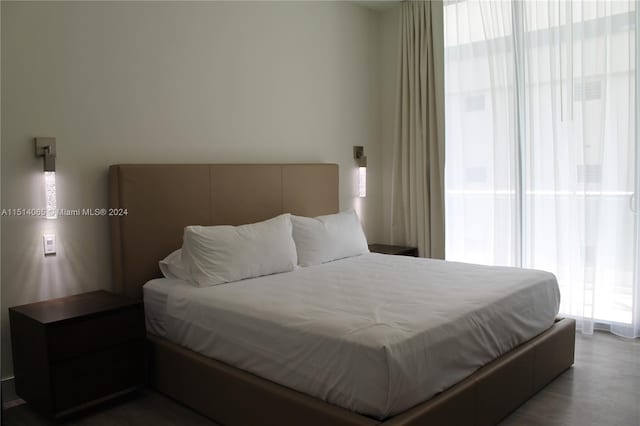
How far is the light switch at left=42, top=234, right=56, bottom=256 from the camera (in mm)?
2973

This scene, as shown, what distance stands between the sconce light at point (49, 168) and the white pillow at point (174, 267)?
0.70m

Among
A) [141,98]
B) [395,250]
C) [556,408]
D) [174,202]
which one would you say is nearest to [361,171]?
[395,250]

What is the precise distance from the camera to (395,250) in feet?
15.6

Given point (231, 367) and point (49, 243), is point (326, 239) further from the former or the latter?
point (49, 243)

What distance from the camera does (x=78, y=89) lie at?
10.2 feet

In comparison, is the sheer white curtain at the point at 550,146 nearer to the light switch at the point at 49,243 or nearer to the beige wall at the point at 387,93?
the beige wall at the point at 387,93

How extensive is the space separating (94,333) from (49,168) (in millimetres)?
963

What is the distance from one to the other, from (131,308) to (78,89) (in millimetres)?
1338

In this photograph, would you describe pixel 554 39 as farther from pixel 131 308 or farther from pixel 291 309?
pixel 131 308

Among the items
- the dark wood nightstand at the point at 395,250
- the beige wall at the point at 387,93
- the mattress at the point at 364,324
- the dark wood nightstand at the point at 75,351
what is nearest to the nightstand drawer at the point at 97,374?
the dark wood nightstand at the point at 75,351

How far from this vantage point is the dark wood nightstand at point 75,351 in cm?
256

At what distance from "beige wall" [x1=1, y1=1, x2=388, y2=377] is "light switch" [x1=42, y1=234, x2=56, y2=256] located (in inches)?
1.1

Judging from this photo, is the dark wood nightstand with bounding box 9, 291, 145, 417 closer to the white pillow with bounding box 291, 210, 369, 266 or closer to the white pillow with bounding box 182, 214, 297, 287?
the white pillow with bounding box 182, 214, 297, 287

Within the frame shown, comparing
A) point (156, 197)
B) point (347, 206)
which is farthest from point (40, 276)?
point (347, 206)
